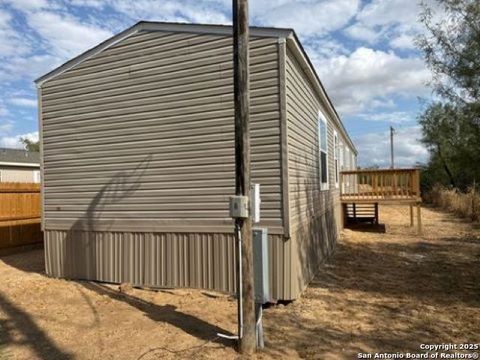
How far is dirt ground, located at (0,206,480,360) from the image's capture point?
5047 millimetres

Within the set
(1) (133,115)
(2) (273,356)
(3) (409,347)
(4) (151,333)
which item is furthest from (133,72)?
(3) (409,347)

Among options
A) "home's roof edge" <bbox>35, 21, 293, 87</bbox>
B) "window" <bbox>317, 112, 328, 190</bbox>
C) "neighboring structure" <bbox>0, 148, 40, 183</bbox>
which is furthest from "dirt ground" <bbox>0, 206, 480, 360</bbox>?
"neighboring structure" <bbox>0, 148, 40, 183</bbox>

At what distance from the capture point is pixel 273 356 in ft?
15.6

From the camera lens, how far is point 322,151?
35.0 ft

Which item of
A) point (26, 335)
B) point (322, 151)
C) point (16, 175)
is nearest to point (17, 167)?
point (16, 175)

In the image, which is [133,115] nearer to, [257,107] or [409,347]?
[257,107]

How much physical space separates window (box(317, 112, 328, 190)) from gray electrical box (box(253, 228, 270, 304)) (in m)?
5.14

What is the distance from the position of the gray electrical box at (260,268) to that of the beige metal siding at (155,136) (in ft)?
5.10

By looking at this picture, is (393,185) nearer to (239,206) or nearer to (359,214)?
(359,214)

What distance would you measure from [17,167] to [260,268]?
21063 millimetres

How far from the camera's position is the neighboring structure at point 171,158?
6.68 meters

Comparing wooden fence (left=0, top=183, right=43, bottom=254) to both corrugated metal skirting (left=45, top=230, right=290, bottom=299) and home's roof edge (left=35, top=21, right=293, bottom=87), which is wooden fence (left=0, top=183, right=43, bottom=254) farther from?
home's roof edge (left=35, top=21, right=293, bottom=87)

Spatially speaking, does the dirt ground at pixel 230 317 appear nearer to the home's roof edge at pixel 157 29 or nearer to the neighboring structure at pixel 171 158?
the neighboring structure at pixel 171 158

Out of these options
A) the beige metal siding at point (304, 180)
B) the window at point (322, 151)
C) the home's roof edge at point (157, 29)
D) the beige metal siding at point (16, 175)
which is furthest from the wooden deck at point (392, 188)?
the beige metal siding at point (16, 175)
